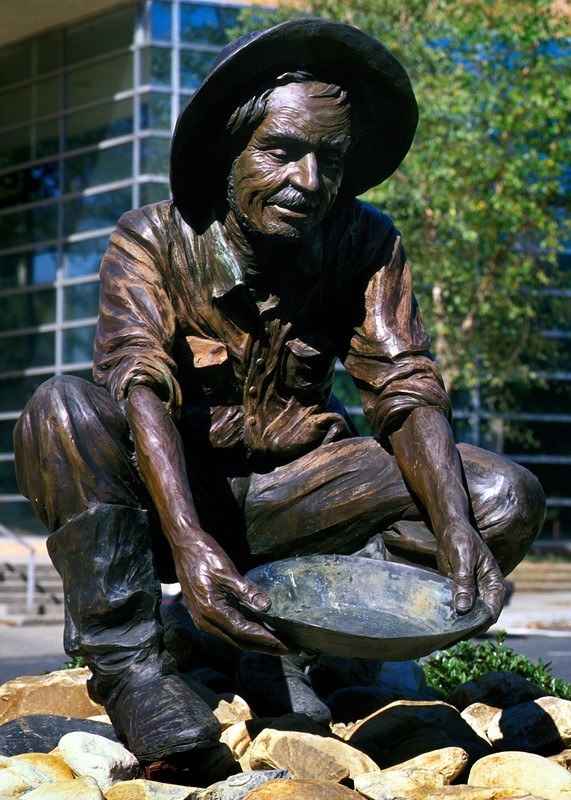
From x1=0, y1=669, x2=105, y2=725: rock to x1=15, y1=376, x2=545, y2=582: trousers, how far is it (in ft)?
1.83

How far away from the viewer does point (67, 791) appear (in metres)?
2.77

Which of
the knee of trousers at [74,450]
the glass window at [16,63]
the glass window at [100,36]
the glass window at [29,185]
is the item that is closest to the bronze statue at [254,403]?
the knee of trousers at [74,450]

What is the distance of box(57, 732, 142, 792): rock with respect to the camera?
297 centimetres

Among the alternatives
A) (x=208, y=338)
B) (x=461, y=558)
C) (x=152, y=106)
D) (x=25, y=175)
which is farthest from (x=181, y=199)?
(x=25, y=175)

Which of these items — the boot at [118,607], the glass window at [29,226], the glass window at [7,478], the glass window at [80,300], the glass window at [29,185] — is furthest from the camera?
the glass window at [7,478]

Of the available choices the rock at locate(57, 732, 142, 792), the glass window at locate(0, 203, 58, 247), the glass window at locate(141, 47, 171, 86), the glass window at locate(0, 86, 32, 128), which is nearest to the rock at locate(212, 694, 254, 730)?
the rock at locate(57, 732, 142, 792)

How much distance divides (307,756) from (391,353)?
1.24m

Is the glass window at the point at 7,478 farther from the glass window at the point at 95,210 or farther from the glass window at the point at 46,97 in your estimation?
the glass window at the point at 46,97

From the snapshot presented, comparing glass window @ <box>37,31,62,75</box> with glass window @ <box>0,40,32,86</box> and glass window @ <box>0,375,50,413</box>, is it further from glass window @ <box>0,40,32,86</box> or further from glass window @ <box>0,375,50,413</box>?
glass window @ <box>0,375,50,413</box>

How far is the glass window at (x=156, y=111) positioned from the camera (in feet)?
63.4

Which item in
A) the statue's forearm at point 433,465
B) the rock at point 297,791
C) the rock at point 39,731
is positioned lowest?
the rock at point 39,731

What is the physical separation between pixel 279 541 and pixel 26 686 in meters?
1.01

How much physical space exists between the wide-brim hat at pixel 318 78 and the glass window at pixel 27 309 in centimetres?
1777

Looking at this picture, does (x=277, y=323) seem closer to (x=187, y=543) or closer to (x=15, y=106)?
(x=187, y=543)
